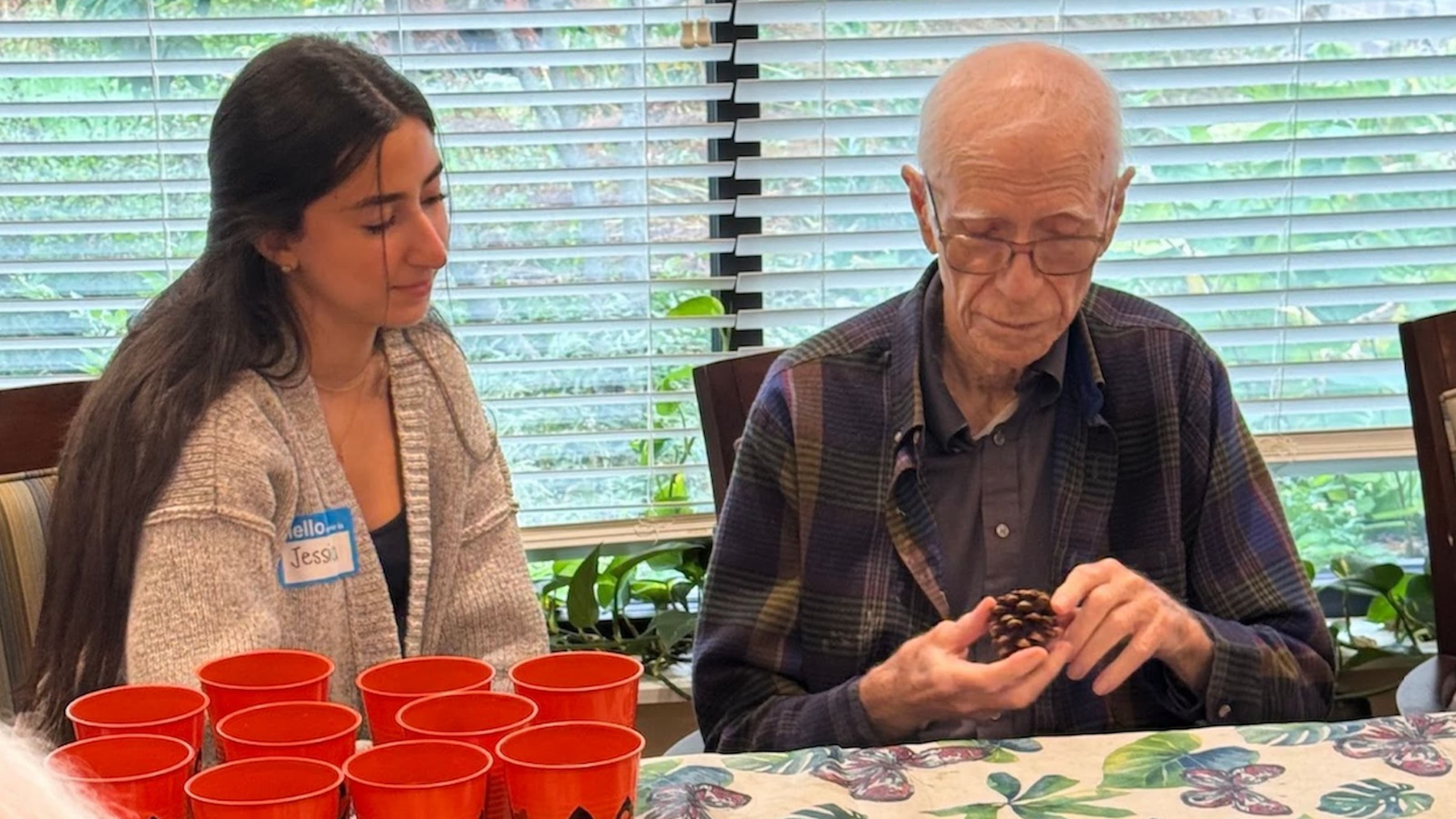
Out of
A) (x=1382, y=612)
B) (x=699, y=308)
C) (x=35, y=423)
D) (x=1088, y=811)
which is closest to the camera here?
(x=1088, y=811)

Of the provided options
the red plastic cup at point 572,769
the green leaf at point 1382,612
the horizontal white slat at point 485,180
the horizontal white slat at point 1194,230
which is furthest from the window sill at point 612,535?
the red plastic cup at point 572,769

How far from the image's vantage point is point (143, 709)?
40.8 inches

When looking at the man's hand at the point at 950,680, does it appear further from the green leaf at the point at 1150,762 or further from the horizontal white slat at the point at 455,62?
the horizontal white slat at the point at 455,62

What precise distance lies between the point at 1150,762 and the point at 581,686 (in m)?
0.48

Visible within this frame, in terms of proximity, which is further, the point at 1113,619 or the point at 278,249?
the point at 278,249

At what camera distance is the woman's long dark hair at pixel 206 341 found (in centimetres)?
150

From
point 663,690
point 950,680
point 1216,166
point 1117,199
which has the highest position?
point 1216,166

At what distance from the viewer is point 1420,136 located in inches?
97.8

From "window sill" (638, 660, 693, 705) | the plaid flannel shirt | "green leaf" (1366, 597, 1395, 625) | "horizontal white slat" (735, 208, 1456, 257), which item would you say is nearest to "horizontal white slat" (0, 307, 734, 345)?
"horizontal white slat" (735, 208, 1456, 257)

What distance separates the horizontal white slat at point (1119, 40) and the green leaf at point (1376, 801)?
4.75 feet

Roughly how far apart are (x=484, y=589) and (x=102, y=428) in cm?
45

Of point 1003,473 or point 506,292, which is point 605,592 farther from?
point 1003,473

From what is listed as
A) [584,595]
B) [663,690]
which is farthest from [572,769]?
[663,690]

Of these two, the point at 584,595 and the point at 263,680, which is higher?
the point at 263,680
